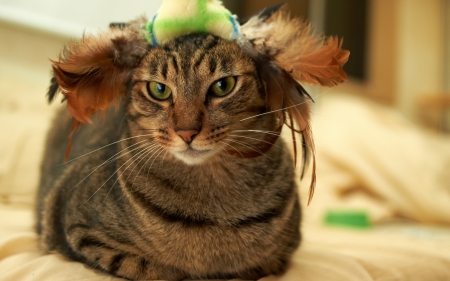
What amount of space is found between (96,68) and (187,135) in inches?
9.3

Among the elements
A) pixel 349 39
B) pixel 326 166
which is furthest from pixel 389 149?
A: pixel 349 39

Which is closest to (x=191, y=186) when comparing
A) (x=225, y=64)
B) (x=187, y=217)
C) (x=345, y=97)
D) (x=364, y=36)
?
(x=187, y=217)

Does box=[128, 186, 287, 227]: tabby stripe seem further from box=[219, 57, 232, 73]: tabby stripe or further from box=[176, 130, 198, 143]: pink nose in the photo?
box=[219, 57, 232, 73]: tabby stripe

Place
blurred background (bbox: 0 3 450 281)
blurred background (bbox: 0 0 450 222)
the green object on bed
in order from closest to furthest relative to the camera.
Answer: blurred background (bbox: 0 3 450 281), blurred background (bbox: 0 0 450 222), the green object on bed

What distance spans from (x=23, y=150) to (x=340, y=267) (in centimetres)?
139

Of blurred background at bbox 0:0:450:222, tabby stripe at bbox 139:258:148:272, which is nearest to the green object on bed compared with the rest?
blurred background at bbox 0:0:450:222

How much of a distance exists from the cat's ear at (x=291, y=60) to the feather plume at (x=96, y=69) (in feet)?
0.77

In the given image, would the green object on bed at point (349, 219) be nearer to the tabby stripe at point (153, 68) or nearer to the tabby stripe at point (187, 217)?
the tabby stripe at point (187, 217)

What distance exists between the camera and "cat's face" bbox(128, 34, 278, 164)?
779mm

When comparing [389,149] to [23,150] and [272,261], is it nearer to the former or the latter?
[272,261]

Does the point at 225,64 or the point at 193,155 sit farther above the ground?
the point at 225,64

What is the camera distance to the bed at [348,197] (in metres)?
0.93

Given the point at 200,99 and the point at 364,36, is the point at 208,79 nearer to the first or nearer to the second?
the point at 200,99

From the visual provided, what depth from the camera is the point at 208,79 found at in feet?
2.61
